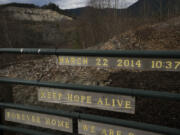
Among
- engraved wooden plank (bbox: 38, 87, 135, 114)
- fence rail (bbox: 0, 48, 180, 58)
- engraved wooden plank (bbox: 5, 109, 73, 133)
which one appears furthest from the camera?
engraved wooden plank (bbox: 5, 109, 73, 133)

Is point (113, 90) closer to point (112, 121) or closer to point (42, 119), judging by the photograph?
point (112, 121)

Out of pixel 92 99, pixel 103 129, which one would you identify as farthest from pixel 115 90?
pixel 103 129

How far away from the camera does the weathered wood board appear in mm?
1231

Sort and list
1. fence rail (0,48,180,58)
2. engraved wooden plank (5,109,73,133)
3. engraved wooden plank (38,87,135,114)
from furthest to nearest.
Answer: engraved wooden plank (5,109,73,133)
engraved wooden plank (38,87,135,114)
fence rail (0,48,180,58)

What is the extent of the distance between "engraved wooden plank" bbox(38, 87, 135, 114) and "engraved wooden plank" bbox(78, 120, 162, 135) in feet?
0.58

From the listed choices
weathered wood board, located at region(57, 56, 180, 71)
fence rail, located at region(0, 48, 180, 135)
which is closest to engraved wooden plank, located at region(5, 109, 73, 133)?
fence rail, located at region(0, 48, 180, 135)

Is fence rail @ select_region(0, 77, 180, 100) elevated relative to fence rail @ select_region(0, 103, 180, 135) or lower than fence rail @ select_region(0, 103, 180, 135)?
elevated

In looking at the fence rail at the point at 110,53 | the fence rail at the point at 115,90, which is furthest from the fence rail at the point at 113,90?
the fence rail at the point at 110,53

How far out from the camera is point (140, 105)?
366 cm

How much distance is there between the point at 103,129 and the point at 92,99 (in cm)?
31

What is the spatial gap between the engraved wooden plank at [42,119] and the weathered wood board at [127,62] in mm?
619

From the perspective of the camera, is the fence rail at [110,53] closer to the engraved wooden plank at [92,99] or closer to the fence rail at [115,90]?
the fence rail at [115,90]

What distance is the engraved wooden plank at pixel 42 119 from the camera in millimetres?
1613

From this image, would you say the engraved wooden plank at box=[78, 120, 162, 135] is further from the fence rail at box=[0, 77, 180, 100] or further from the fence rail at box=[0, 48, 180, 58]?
the fence rail at box=[0, 48, 180, 58]
